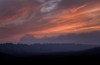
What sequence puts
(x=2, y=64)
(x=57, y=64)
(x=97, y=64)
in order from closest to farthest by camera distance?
(x=97, y=64)
(x=57, y=64)
(x=2, y=64)

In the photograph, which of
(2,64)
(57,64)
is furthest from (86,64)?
(2,64)

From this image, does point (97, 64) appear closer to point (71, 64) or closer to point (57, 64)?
point (71, 64)

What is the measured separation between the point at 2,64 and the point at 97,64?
125 feet

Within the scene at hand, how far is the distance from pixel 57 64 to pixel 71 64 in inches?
260

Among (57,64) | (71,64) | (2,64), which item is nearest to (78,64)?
(71,64)

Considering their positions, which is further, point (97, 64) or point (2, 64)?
point (2, 64)

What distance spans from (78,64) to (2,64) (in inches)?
1234

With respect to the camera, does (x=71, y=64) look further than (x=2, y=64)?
No

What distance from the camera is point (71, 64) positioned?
275 feet

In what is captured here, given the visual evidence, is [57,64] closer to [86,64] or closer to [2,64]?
[86,64]

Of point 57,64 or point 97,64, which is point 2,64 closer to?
point 57,64

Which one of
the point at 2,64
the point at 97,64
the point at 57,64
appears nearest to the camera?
the point at 97,64

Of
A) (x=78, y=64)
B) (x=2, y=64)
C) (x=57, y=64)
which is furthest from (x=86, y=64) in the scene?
(x=2, y=64)

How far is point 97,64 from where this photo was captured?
79.4 meters
